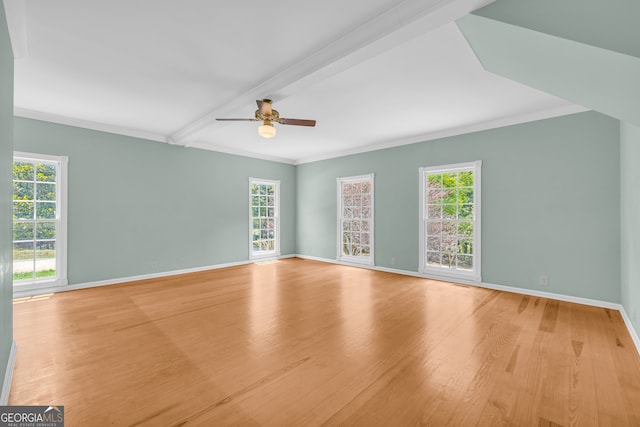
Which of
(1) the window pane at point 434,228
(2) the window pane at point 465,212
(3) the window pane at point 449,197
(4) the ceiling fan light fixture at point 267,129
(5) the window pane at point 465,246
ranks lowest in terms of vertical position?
(5) the window pane at point 465,246

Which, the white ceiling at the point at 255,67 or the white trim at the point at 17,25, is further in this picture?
the white ceiling at the point at 255,67

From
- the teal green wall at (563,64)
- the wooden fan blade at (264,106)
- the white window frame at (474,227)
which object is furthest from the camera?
the white window frame at (474,227)

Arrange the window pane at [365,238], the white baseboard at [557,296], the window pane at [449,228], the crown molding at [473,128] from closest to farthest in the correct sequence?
1. the white baseboard at [557,296]
2. the crown molding at [473,128]
3. the window pane at [449,228]
4. the window pane at [365,238]

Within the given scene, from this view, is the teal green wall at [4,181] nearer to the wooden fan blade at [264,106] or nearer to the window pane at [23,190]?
the wooden fan blade at [264,106]

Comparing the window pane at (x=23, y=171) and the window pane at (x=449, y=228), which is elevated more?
the window pane at (x=23, y=171)

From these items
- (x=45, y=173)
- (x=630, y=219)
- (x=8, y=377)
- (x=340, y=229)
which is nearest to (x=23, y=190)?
(x=45, y=173)

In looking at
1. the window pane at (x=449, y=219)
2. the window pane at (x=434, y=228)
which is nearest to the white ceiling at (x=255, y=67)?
the window pane at (x=449, y=219)

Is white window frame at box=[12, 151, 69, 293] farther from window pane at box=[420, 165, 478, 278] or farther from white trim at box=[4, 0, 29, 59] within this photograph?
window pane at box=[420, 165, 478, 278]

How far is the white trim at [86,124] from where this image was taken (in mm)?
4020

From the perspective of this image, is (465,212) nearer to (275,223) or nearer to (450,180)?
(450,180)

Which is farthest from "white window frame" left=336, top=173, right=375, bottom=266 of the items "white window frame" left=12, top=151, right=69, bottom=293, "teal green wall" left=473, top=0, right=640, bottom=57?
"white window frame" left=12, top=151, right=69, bottom=293

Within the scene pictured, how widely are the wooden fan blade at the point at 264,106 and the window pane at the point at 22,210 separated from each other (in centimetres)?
395

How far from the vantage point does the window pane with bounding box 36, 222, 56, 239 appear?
13.7ft

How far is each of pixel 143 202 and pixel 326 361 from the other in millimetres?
4648
